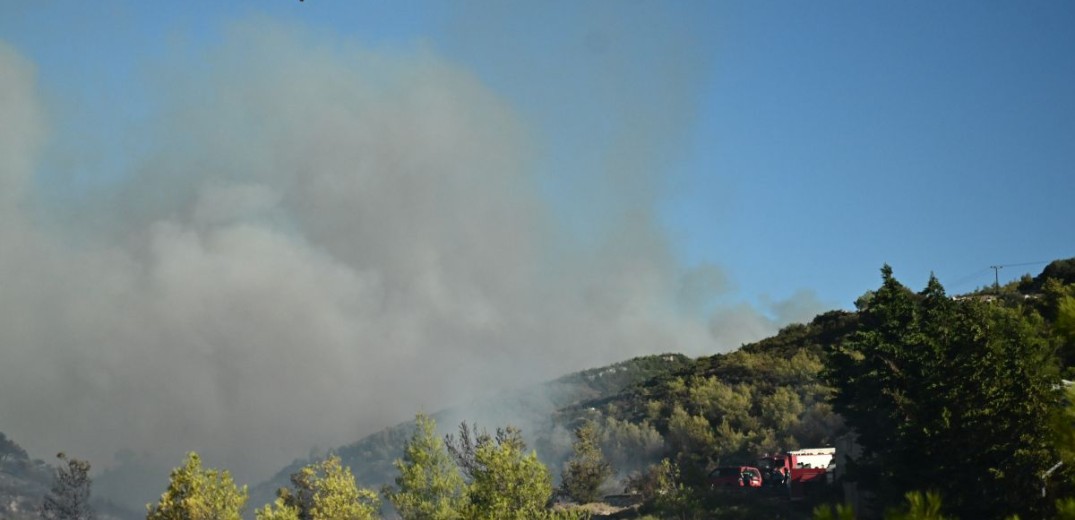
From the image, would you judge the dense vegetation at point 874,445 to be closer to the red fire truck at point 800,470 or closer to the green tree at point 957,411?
the green tree at point 957,411

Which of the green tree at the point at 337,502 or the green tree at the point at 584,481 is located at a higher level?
the green tree at the point at 584,481

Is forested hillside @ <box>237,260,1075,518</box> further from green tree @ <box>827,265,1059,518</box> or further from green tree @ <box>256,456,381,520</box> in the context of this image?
green tree @ <box>256,456,381,520</box>

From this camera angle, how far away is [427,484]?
6838 cm

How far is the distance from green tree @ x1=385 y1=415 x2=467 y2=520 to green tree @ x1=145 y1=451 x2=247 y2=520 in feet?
37.4

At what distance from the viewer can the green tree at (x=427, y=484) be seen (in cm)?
6625

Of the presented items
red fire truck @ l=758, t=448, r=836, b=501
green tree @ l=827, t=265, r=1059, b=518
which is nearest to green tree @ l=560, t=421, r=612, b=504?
red fire truck @ l=758, t=448, r=836, b=501

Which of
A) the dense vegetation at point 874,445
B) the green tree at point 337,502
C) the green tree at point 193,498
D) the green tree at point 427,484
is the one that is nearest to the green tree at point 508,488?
the dense vegetation at point 874,445

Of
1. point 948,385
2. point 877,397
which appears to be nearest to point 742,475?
point 877,397

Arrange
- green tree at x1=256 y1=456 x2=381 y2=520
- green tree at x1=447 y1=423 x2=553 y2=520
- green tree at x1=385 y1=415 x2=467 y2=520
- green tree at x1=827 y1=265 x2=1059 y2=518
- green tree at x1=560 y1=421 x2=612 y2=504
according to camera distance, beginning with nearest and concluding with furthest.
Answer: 1. green tree at x1=827 y1=265 x2=1059 y2=518
2. green tree at x1=447 y1=423 x2=553 y2=520
3. green tree at x1=256 y1=456 x2=381 y2=520
4. green tree at x1=385 y1=415 x2=467 y2=520
5. green tree at x1=560 y1=421 x2=612 y2=504

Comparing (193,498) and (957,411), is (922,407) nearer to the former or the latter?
(957,411)

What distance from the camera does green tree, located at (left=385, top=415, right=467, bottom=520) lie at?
6625 centimetres

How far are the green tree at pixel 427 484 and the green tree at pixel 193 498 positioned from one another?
37.4 ft

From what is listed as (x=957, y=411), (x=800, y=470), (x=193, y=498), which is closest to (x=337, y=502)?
(x=193, y=498)

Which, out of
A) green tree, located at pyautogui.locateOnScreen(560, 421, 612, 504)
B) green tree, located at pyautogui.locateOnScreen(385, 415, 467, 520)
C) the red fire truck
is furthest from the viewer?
green tree, located at pyautogui.locateOnScreen(560, 421, 612, 504)
